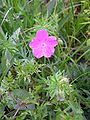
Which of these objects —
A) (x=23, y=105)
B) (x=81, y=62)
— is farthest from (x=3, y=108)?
(x=81, y=62)

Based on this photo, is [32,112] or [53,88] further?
[32,112]

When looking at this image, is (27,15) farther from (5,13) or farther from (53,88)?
(53,88)

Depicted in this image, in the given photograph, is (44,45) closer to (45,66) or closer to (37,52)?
(37,52)

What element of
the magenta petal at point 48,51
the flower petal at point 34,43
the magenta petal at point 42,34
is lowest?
the magenta petal at point 48,51

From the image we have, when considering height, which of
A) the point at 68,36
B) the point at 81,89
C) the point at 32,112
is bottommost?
the point at 32,112

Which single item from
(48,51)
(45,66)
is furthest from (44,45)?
(45,66)

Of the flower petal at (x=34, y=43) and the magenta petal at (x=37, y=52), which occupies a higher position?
the flower petal at (x=34, y=43)
